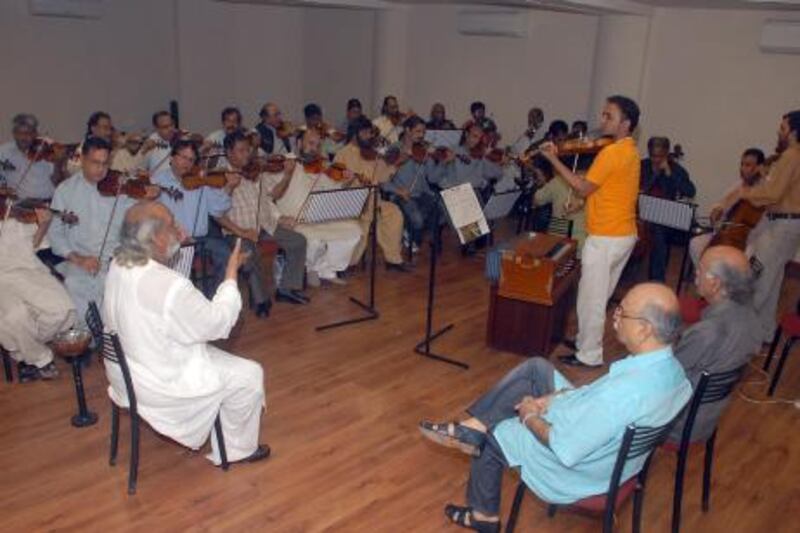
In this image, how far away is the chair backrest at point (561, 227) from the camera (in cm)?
561

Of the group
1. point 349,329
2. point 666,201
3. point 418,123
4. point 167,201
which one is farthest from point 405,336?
point 418,123

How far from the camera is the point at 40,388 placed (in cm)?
402

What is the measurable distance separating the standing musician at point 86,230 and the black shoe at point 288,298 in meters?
1.50

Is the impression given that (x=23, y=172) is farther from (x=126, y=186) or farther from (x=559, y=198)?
(x=559, y=198)

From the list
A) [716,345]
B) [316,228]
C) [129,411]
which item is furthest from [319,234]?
[716,345]

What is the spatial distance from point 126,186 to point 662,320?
3315 mm

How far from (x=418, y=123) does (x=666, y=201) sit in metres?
2.54

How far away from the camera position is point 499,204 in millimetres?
5953

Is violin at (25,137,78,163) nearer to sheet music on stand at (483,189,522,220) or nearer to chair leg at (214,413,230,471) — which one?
chair leg at (214,413,230,471)

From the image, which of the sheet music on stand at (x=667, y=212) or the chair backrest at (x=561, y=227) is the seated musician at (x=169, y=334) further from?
the sheet music on stand at (x=667, y=212)

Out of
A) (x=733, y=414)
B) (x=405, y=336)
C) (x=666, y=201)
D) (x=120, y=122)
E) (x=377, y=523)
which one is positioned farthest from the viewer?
(x=120, y=122)

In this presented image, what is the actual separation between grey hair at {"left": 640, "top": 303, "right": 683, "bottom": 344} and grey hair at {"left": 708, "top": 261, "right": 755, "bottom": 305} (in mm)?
613

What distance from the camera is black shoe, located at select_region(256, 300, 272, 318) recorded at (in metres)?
5.20

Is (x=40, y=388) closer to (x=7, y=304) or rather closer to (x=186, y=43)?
(x=7, y=304)
